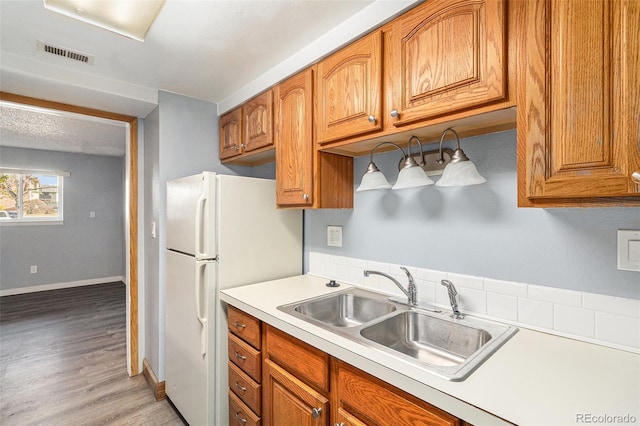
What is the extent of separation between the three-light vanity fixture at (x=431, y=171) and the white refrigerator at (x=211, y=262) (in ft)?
2.47

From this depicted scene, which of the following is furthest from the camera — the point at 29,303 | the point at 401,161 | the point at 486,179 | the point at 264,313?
the point at 29,303

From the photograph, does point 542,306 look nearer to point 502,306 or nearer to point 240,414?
point 502,306

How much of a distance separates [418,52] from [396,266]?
1012 millimetres

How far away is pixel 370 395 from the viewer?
0.97 m

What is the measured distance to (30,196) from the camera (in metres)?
4.82

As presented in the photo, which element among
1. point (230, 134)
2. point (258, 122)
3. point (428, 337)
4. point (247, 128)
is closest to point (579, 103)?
point (428, 337)

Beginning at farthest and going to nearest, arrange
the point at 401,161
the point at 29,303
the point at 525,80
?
the point at 29,303, the point at 401,161, the point at 525,80

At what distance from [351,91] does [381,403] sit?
4.14 feet

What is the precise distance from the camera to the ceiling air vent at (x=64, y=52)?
5.49ft

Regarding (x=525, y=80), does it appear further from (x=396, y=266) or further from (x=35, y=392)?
(x=35, y=392)

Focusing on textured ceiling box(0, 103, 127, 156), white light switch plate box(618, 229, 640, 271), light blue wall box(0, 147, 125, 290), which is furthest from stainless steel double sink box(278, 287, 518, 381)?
light blue wall box(0, 147, 125, 290)

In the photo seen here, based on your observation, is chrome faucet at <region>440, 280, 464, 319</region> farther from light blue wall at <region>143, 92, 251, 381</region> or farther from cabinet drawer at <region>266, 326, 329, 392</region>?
light blue wall at <region>143, 92, 251, 381</region>

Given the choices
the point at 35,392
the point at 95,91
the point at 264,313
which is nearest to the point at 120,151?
the point at 95,91

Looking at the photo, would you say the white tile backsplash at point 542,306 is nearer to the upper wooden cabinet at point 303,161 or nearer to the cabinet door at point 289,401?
the upper wooden cabinet at point 303,161
